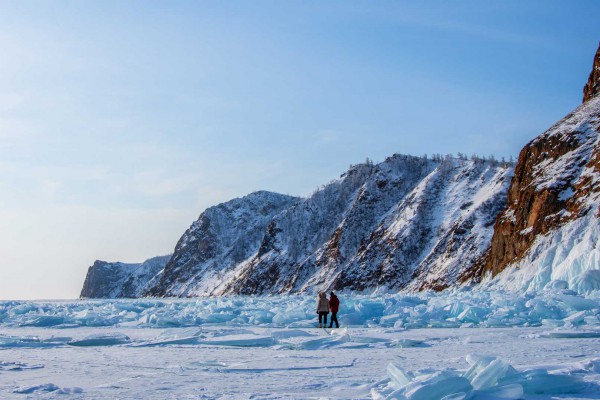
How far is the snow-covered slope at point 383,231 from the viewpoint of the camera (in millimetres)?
86562

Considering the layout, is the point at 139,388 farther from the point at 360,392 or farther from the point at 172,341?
the point at 172,341

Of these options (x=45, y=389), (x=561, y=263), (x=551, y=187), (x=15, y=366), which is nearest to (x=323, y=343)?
(x=15, y=366)

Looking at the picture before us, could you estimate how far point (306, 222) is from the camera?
4951 inches

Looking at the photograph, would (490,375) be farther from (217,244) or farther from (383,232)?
(217,244)

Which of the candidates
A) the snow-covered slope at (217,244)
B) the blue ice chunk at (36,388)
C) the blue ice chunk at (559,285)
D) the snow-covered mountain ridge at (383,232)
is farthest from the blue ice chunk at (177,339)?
the snow-covered slope at (217,244)

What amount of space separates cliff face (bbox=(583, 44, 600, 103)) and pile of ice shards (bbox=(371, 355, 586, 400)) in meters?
68.7

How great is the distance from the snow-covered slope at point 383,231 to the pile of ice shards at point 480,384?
72.6 metres

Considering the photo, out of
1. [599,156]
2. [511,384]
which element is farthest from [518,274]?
[511,384]

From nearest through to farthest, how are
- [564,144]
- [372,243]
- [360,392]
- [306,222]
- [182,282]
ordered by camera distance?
1. [360,392]
2. [564,144]
3. [372,243]
4. [306,222]
5. [182,282]

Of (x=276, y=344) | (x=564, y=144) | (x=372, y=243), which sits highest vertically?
(x=564, y=144)

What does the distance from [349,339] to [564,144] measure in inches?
2039

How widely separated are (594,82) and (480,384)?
232 feet

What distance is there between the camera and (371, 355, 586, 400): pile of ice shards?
21.6 feet

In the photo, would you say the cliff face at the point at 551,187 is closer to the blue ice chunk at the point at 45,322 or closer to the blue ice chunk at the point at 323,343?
the blue ice chunk at the point at 45,322
